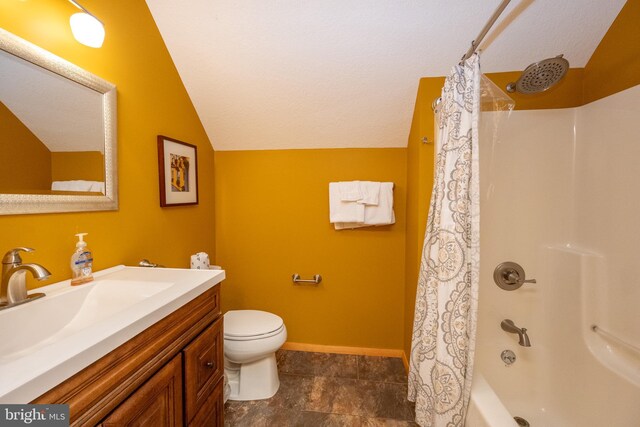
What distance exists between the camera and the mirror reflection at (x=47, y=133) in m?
0.86

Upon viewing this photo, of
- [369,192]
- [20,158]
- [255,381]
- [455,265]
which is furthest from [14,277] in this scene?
[369,192]

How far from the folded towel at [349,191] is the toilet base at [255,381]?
119 centimetres

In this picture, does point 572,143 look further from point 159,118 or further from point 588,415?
point 159,118

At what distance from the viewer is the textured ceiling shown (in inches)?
51.5

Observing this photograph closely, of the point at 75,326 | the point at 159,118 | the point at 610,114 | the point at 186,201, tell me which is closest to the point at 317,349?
the point at 186,201

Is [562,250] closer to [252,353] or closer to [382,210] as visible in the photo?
[382,210]

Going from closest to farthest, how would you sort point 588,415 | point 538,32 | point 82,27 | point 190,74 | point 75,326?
point 75,326 → point 82,27 → point 588,415 → point 538,32 → point 190,74

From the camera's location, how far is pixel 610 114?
50.0 inches

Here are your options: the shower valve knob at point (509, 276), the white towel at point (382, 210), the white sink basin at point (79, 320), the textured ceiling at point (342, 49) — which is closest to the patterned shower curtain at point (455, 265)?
the textured ceiling at point (342, 49)

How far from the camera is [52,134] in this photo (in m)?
0.99

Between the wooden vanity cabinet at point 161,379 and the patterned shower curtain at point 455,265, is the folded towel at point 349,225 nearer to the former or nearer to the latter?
the patterned shower curtain at point 455,265

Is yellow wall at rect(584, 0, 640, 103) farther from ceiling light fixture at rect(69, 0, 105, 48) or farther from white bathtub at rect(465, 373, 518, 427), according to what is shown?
ceiling light fixture at rect(69, 0, 105, 48)

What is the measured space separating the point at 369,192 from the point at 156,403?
161 cm

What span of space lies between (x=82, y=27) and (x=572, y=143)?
239cm
